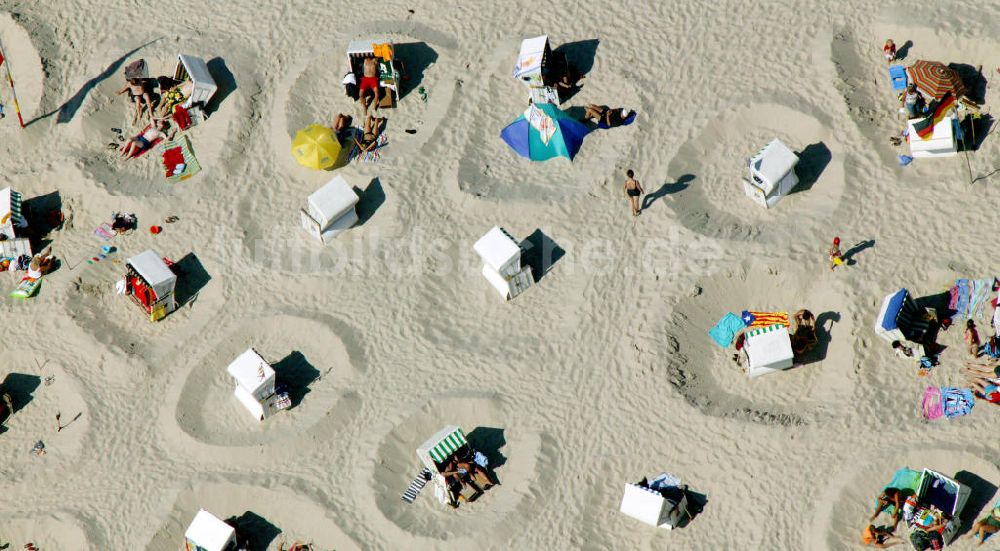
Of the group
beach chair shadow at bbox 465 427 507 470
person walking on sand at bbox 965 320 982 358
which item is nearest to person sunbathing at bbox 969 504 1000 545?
person walking on sand at bbox 965 320 982 358

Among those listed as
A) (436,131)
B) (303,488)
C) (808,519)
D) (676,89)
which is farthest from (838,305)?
(303,488)

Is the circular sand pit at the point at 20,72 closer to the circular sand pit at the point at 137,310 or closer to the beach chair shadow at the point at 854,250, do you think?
the circular sand pit at the point at 137,310

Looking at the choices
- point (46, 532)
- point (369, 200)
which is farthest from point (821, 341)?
point (46, 532)

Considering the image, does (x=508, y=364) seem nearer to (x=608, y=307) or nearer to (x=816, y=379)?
(x=608, y=307)

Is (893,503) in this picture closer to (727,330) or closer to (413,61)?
(727,330)

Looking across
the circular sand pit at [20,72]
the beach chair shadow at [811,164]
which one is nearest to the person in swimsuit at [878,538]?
the beach chair shadow at [811,164]

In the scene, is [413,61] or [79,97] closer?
[413,61]
